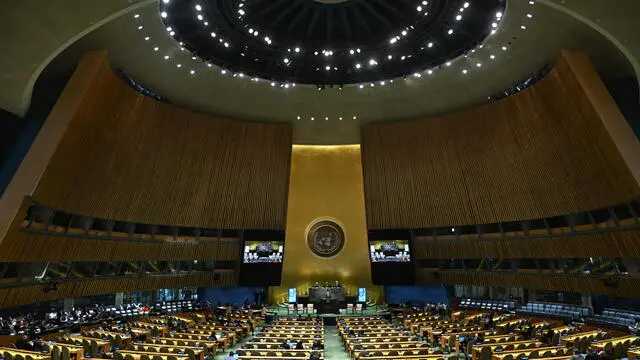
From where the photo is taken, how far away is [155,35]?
1795 centimetres

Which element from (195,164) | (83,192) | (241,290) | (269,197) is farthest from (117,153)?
(241,290)

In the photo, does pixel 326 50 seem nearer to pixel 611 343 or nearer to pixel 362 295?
pixel 362 295

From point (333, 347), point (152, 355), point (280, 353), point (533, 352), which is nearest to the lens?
point (533, 352)

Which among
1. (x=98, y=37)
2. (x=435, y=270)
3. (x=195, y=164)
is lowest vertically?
(x=435, y=270)

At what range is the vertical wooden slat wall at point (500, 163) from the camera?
17.6 metres

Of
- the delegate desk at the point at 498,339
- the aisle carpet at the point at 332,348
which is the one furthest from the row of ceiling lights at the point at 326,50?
the aisle carpet at the point at 332,348

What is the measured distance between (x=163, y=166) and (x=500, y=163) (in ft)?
57.6

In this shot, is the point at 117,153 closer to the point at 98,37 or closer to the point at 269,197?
the point at 98,37

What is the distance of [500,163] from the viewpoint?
2252cm

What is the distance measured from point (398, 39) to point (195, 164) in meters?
12.7

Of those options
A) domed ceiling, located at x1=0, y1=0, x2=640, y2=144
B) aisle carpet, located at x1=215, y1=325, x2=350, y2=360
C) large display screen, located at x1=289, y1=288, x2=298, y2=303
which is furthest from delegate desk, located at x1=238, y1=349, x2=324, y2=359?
large display screen, located at x1=289, y1=288, x2=298, y2=303

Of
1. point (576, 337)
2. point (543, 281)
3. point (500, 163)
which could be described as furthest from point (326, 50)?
point (576, 337)

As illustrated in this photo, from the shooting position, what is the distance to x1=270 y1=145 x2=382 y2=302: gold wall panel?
1202 inches

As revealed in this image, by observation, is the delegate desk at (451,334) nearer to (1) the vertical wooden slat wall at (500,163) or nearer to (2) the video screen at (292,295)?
(1) the vertical wooden slat wall at (500,163)
